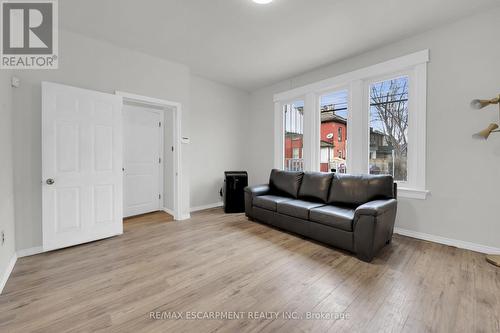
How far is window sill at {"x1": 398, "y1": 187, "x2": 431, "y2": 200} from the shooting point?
114 inches

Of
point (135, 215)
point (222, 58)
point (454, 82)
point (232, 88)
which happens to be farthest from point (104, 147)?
point (454, 82)

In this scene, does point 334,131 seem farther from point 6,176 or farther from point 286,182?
point 6,176

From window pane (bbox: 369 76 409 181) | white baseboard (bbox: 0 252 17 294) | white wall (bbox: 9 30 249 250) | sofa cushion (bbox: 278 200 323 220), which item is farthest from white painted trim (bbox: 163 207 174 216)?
window pane (bbox: 369 76 409 181)

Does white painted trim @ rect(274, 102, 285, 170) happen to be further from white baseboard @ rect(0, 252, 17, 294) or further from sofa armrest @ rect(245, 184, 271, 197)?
white baseboard @ rect(0, 252, 17, 294)

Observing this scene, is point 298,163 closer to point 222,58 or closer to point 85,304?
point 222,58

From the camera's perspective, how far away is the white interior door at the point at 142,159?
13.7ft

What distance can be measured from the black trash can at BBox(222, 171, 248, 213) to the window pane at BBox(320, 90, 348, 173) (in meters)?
1.72

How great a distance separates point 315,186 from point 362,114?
4.69 feet

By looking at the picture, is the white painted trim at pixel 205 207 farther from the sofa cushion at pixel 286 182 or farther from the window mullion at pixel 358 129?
the window mullion at pixel 358 129

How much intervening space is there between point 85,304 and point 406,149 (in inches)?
163

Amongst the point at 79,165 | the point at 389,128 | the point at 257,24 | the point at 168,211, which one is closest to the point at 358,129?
the point at 389,128

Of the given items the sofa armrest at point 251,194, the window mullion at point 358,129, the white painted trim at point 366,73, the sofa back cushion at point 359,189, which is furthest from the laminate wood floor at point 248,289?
the white painted trim at point 366,73

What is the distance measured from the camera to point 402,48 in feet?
10.0

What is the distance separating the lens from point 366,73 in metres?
3.39
